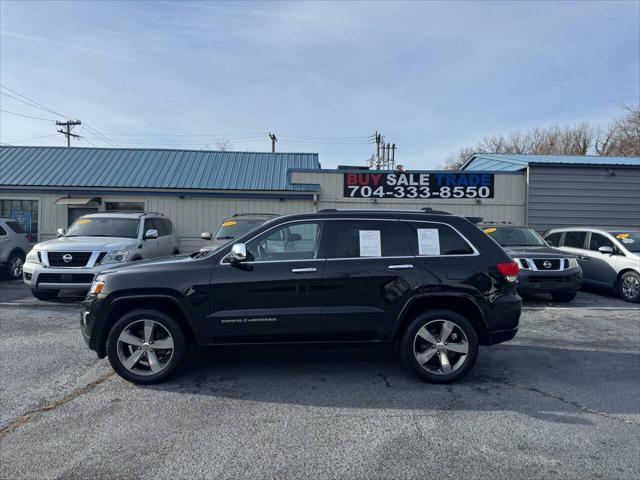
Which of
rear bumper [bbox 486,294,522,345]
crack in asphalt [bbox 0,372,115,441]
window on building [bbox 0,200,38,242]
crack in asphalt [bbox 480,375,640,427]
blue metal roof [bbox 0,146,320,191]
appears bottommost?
crack in asphalt [bbox 0,372,115,441]

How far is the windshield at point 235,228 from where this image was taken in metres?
10.6

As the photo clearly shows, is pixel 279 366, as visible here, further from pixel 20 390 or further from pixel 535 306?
pixel 535 306

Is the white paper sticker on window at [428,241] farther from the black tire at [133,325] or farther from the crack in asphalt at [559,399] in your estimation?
the black tire at [133,325]

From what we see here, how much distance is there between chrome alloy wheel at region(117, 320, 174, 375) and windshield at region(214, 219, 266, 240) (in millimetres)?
5706

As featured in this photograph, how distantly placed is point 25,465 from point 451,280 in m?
3.95

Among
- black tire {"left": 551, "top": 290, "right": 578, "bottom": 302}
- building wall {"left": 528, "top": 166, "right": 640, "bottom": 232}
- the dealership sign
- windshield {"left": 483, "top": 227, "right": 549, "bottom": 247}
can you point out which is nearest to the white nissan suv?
windshield {"left": 483, "top": 227, "right": 549, "bottom": 247}

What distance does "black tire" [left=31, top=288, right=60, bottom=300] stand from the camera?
8.88m

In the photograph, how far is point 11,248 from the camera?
40.7 feet

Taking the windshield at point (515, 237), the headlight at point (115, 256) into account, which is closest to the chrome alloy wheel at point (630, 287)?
the windshield at point (515, 237)

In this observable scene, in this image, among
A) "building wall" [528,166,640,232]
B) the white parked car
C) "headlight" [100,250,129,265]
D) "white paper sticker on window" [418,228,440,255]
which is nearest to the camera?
"white paper sticker on window" [418,228,440,255]

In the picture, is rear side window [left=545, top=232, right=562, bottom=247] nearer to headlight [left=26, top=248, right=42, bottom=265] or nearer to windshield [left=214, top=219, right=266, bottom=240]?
windshield [left=214, top=219, right=266, bottom=240]

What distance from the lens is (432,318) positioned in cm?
487

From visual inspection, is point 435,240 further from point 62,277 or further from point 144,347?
point 62,277

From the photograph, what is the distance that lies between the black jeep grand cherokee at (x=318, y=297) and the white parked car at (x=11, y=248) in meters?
9.26
